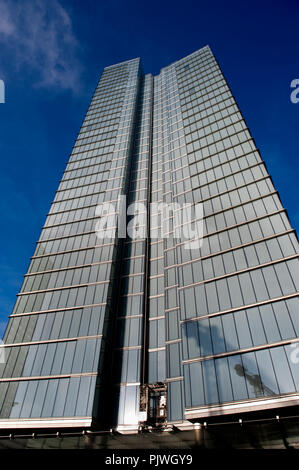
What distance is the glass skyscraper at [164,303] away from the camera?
28906mm

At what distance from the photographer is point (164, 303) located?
135 feet

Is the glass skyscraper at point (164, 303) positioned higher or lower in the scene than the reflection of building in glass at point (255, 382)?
higher

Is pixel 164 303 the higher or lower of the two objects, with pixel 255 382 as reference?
higher

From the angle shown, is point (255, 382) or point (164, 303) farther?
point (164, 303)

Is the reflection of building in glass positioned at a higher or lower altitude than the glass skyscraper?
lower

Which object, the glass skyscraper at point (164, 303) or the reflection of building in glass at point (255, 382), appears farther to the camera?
the glass skyscraper at point (164, 303)

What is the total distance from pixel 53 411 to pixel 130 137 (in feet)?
188

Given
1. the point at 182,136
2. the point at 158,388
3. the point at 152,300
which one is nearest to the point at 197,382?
the point at 158,388

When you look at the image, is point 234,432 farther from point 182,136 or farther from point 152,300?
point 182,136

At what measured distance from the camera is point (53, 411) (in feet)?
103

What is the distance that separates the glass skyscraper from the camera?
1138 inches

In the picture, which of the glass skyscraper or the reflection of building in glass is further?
the glass skyscraper

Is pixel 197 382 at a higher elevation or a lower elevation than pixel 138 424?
higher
